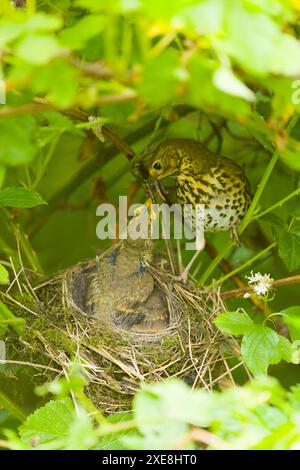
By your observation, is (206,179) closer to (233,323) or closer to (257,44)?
(233,323)

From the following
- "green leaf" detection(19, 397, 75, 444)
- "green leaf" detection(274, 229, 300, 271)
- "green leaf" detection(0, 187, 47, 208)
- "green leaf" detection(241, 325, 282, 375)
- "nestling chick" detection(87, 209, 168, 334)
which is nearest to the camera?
"green leaf" detection(19, 397, 75, 444)

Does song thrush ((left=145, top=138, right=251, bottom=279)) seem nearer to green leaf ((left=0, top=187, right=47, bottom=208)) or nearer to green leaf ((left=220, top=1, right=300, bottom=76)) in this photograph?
green leaf ((left=0, top=187, right=47, bottom=208))

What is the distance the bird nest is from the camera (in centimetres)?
283

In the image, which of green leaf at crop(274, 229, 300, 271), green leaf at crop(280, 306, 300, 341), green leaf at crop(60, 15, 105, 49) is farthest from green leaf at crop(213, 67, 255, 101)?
green leaf at crop(274, 229, 300, 271)

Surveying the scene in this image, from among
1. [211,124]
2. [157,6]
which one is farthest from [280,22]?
[211,124]

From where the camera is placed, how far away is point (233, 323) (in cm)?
243

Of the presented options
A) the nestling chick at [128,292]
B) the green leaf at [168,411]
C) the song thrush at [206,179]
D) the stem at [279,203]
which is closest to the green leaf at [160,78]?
the green leaf at [168,411]

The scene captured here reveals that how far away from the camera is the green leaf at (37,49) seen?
1403 mm

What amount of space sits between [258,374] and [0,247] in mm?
1282

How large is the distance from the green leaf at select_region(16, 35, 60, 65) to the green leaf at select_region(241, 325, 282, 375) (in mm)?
1168

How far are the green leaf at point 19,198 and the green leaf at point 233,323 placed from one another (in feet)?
1.97

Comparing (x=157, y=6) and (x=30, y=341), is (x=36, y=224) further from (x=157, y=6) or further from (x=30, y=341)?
(x=157, y=6)

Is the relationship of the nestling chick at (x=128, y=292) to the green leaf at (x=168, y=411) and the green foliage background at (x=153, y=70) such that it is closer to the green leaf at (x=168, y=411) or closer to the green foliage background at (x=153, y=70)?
the green foliage background at (x=153, y=70)

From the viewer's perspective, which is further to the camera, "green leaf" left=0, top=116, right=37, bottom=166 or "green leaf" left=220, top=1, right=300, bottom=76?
"green leaf" left=0, top=116, right=37, bottom=166
